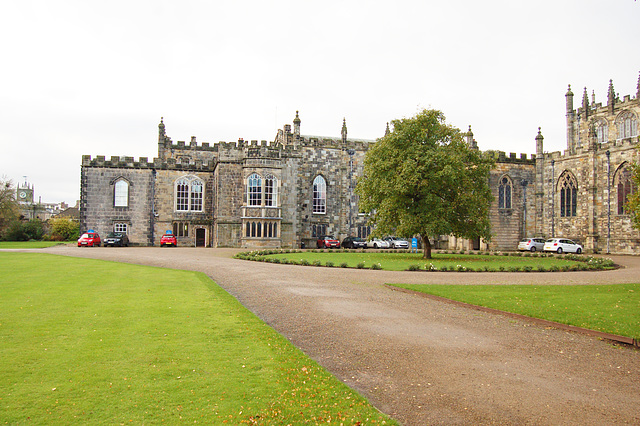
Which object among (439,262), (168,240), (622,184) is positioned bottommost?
(439,262)

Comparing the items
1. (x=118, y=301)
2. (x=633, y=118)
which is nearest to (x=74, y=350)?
(x=118, y=301)

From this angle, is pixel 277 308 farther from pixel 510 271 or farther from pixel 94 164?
pixel 94 164

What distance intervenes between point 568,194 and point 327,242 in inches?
1005

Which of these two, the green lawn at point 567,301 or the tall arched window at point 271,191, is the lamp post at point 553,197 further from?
the green lawn at point 567,301

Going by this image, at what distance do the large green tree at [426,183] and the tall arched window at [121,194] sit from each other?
25.5 meters

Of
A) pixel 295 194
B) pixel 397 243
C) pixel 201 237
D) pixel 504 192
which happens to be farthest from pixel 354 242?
pixel 504 192

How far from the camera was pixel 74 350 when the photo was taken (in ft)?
23.9

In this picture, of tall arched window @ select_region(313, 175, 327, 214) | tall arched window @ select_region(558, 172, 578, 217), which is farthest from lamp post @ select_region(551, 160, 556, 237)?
tall arched window @ select_region(313, 175, 327, 214)

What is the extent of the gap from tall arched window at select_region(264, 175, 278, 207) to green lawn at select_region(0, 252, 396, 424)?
32.7 metres

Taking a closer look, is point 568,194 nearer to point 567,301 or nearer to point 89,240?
point 567,301

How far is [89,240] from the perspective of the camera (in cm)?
4131

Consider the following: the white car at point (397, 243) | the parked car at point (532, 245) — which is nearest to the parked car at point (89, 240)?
the white car at point (397, 243)

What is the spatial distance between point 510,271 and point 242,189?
28915 millimetres

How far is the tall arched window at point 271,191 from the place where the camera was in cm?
4422
